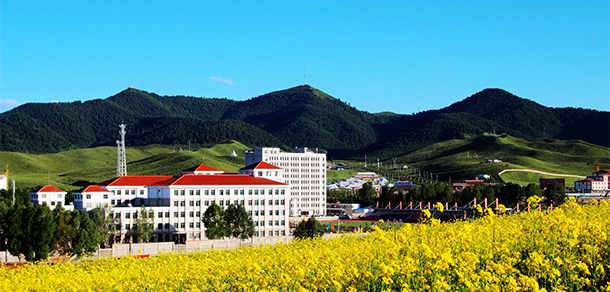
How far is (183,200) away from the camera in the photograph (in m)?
95.1

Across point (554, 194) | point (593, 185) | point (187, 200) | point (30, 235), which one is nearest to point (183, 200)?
point (187, 200)

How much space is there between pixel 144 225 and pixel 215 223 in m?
9.96

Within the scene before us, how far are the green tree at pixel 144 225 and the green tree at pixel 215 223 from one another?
7688mm

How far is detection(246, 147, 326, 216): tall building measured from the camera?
172 metres

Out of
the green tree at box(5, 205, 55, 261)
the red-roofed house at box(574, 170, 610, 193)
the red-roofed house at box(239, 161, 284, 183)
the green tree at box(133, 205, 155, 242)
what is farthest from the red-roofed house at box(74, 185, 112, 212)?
the red-roofed house at box(574, 170, 610, 193)

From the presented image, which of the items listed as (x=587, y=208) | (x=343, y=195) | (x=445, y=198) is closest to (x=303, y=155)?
(x=343, y=195)

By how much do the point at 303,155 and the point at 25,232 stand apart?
115m

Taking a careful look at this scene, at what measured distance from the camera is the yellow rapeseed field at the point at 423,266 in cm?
1770

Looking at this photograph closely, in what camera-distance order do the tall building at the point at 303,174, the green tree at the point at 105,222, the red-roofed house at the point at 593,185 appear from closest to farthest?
the green tree at the point at 105,222
the tall building at the point at 303,174
the red-roofed house at the point at 593,185

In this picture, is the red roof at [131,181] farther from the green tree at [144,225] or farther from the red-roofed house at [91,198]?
the green tree at [144,225]

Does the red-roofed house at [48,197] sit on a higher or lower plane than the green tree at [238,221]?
higher

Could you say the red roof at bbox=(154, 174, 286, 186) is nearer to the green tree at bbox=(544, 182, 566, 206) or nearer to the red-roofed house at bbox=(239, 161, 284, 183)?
the red-roofed house at bbox=(239, 161, 284, 183)

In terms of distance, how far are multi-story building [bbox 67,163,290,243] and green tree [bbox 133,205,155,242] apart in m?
0.79

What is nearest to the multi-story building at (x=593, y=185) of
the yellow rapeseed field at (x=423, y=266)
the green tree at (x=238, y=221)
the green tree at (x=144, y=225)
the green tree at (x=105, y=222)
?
the green tree at (x=238, y=221)
